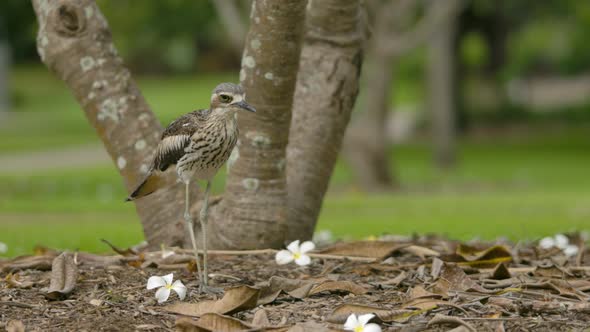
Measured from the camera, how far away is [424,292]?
16.0 ft

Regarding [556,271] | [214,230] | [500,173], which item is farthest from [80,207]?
[500,173]

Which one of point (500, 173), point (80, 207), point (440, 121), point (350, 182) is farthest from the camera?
point (440, 121)

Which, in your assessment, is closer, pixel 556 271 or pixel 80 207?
pixel 556 271

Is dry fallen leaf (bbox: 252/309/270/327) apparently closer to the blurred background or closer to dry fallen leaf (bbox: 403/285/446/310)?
dry fallen leaf (bbox: 403/285/446/310)

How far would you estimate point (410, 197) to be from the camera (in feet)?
51.9

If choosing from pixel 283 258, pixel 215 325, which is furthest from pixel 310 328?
pixel 283 258

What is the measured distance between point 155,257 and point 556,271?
2352mm

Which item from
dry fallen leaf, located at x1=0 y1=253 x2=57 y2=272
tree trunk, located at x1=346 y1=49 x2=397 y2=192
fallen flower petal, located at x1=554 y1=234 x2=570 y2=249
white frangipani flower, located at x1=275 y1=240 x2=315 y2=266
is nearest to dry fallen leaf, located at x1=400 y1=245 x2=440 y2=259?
white frangipani flower, located at x1=275 y1=240 x2=315 y2=266

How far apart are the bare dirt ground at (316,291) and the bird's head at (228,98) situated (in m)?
0.91

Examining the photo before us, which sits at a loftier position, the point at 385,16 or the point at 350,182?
the point at 385,16

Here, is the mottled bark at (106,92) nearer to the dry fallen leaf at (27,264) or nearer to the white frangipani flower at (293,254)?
the dry fallen leaf at (27,264)

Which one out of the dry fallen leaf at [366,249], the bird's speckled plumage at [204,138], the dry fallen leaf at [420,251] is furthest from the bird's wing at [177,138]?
the dry fallen leaf at [420,251]

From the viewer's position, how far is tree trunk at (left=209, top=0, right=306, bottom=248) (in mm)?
5711

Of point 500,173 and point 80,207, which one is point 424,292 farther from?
point 500,173
